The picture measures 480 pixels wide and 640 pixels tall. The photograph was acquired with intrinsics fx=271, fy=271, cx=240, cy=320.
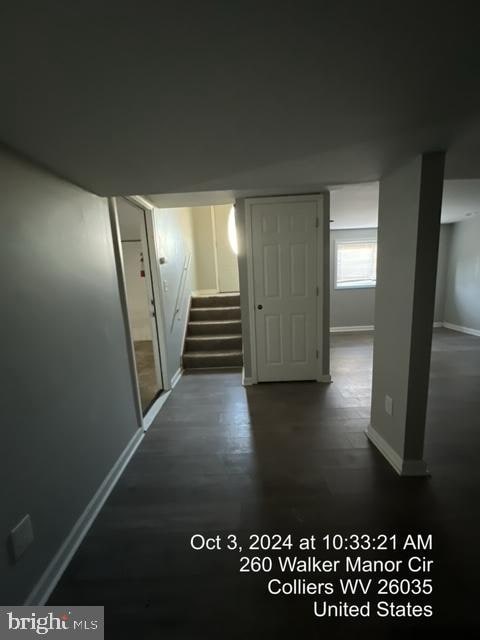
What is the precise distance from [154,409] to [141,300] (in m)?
3.51

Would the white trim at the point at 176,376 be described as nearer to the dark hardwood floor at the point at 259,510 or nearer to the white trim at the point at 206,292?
the dark hardwood floor at the point at 259,510

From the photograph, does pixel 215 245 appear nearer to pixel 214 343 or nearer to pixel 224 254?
pixel 224 254

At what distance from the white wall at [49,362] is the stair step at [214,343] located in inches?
90.2

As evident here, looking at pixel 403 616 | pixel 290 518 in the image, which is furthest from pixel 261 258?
pixel 403 616

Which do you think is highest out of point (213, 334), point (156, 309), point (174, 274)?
point (174, 274)

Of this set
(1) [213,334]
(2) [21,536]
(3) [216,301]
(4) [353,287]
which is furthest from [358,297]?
(2) [21,536]

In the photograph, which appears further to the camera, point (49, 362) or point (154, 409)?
point (154, 409)

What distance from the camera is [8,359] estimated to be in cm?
108

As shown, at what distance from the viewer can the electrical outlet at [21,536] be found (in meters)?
1.05

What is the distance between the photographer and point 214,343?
418 cm

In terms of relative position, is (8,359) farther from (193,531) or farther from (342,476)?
(342,476)

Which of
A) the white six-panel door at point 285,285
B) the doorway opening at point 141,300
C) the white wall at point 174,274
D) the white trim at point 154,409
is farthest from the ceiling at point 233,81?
the white trim at point 154,409

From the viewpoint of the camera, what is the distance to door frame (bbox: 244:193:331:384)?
117 inches

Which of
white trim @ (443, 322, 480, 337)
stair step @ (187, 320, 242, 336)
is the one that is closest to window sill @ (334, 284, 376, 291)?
white trim @ (443, 322, 480, 337)
